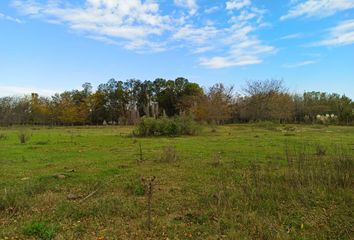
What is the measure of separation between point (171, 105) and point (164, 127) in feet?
175

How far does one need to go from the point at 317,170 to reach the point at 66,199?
21.0 ft

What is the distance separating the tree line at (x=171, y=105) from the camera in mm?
61625

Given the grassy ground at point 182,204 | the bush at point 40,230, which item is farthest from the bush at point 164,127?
the bush at point 40,230

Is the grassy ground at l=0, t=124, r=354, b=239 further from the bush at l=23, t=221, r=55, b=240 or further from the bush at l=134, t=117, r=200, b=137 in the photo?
the bush at l=134, t=117, r=200, b=137

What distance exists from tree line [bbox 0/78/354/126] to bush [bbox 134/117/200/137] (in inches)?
932

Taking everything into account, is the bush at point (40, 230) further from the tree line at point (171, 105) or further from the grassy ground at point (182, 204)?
the tree line at point (171, 105)

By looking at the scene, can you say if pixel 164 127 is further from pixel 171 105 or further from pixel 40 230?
pixel 171 105

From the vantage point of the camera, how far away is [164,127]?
1171 inches

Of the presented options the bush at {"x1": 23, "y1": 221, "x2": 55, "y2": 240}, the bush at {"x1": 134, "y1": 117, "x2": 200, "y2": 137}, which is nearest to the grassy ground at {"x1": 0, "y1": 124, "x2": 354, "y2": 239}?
the bush at {"x1": 23, "y1": 221, "x2": 55, "y2": 240}

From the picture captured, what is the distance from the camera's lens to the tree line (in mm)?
61625

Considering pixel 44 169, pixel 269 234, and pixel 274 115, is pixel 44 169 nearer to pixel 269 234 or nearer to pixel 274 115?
pixel 269 234

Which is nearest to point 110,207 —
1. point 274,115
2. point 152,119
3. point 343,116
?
point 152,119

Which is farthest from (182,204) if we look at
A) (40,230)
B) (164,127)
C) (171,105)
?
(171,105)

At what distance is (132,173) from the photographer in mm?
10797
